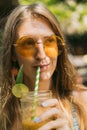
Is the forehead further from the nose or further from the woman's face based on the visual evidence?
the nose

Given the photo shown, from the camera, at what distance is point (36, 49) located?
3492 mm

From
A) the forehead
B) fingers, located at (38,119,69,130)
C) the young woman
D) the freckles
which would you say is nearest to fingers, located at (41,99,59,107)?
fingers, located at (38,119,69,130)

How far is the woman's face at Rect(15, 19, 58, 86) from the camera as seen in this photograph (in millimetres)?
3469

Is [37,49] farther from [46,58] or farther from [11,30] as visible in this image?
[11,30]

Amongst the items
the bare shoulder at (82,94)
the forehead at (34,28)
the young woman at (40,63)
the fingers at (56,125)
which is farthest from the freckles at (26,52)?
the fingers at (56,125)

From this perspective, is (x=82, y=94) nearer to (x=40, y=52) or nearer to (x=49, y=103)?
(x=40, y=52)

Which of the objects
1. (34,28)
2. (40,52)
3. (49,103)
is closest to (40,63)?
(40,52)

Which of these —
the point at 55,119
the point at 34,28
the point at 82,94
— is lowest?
the point at 82,94

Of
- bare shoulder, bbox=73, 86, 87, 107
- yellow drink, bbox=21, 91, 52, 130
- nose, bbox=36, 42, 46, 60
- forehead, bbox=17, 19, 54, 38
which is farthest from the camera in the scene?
bare shoulder, bbox=73, 86, 87, 107

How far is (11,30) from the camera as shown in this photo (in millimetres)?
3697

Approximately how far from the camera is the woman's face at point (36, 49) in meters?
3.47

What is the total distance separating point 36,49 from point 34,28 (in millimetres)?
217

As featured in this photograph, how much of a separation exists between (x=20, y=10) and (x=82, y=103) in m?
0.86

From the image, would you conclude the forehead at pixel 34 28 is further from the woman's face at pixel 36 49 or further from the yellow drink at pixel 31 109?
the yellow drink at pixel 31 109
